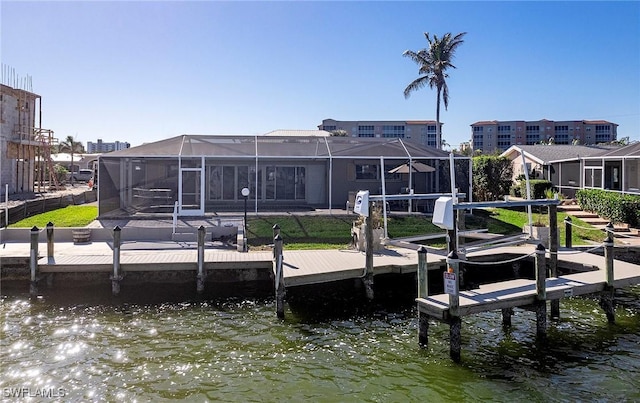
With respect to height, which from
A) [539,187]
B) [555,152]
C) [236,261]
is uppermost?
[555,152]

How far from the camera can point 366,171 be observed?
22.0m

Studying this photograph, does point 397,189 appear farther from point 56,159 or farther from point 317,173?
point 56,159

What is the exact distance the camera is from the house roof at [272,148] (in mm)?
19141

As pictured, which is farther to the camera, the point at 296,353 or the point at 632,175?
the point at 632,175

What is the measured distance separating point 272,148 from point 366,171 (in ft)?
14.9

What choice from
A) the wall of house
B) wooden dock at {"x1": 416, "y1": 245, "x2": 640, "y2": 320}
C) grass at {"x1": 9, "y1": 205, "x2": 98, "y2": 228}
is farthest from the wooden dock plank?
grass at {"x1": 9, "y1": 205, "x2": 98, "y2": 228}

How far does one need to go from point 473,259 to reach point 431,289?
137 centimetres

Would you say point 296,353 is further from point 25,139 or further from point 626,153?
point 25,139

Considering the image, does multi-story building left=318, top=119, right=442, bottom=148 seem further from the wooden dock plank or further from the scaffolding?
the wooden dock plank

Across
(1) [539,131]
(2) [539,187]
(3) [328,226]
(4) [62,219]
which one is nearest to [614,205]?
(2) [539,187]

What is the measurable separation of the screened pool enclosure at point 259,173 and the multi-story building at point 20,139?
41.2ft

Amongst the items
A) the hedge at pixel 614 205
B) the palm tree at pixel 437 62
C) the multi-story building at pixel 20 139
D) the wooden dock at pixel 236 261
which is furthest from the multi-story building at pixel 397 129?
the wooden dock at pixel 236 261

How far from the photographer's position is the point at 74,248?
13.5 metres

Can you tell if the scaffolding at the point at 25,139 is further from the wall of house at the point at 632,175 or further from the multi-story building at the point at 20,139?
the wall of house at the point at 632,175
